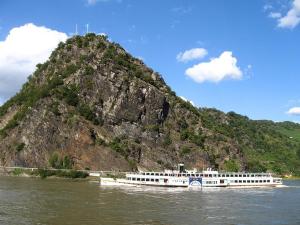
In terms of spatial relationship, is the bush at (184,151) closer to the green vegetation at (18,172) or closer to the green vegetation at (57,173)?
the green vegetation at (57,173)

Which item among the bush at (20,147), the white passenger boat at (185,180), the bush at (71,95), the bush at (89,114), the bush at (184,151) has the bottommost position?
the white passenger boat at (185,180)

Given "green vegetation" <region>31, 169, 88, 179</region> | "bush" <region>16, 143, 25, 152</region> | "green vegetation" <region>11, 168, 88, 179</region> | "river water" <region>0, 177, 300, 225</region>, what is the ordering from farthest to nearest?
"bush" <region>16, 143, 25, 152</region>
"green vegetation" <region>11, 168, 88, 179</region>
"green vegetation" <region>31, 169, 88, 179</region>
"river water" <region>0, 177, 300, 225</region>

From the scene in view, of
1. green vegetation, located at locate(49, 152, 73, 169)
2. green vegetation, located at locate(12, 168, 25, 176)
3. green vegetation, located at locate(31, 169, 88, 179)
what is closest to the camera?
green vegetation, located at locate(31, 169, 88, 179)

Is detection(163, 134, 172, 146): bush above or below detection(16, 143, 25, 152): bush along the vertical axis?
above

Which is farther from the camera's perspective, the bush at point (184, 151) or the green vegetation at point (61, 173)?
the bush at point (184, 151)

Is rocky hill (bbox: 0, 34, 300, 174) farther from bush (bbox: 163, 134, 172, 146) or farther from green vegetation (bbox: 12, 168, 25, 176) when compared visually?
green vegetation (bbox: 12, 168, 25, 176)

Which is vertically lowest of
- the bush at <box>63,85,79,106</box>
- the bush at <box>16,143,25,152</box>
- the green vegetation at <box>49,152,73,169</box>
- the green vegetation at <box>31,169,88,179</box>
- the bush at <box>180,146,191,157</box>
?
the green vegetation at <box>31,169,88,179</box>

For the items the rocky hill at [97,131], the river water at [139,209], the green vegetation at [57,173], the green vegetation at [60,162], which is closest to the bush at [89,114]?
the rocky hill at [97,131]

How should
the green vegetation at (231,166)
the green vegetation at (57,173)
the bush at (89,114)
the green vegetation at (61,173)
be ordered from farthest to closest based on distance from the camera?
the green vegetation at (231,166)
the bush at (89,114)
the green vegetation at (57,173)
the green vegetation at (61,173)

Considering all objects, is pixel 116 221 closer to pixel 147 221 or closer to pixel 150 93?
pixel 147 221

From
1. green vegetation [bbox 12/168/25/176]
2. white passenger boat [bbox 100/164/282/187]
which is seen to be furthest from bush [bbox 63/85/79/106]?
white passenger boat [bbox 100/164/282/187]

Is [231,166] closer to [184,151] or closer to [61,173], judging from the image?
[184,151]

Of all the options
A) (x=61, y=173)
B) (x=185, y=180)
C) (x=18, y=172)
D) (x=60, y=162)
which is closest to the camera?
(x=185, y=180)

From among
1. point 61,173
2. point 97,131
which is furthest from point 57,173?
point 97,131
